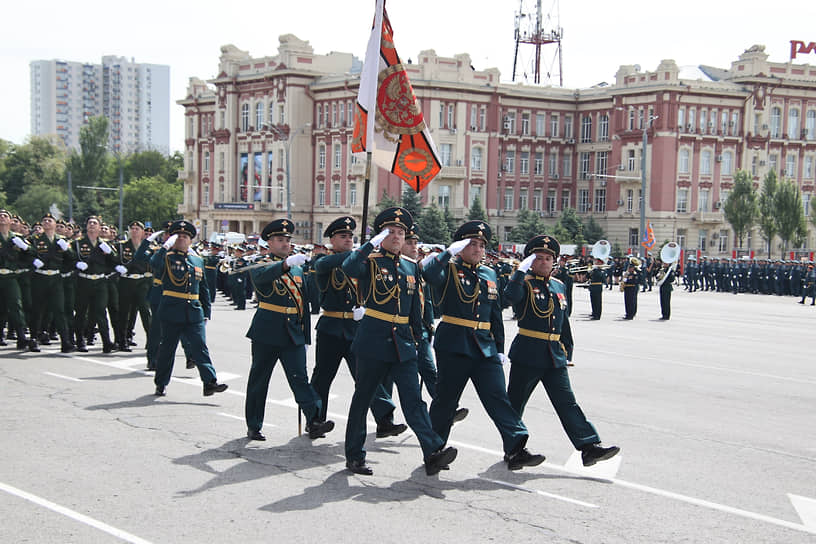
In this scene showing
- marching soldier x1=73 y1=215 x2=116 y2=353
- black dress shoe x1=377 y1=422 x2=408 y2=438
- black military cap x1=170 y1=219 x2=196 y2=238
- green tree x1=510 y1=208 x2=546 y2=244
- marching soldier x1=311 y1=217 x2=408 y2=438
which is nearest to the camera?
marching soldier x1=311 y1=217 x2=408 y2=438

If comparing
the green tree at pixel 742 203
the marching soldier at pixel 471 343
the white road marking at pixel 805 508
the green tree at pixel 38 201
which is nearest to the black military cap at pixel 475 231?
the marching soldier at pixel 471 343

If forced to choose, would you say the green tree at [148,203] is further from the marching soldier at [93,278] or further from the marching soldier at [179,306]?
the marching soldier at [179,306]

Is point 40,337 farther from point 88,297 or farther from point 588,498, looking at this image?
point 588,498

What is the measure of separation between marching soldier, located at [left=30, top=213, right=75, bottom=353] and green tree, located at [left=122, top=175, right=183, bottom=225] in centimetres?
8552

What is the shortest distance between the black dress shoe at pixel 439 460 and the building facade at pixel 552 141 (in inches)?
2359

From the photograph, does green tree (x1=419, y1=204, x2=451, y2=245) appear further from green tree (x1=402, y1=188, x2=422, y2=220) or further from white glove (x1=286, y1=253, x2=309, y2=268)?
white glove (x1=286, y1=253, x2=309, y2=268)

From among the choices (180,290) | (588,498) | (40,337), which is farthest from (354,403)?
(40,337)

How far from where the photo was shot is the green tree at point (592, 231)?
6796cm

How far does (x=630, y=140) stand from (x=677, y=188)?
5232 millimetres

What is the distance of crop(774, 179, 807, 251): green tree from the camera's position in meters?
62.9

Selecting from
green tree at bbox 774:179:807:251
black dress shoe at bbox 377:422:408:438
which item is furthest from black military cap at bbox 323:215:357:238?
green tree at bbox 774:179:807:251

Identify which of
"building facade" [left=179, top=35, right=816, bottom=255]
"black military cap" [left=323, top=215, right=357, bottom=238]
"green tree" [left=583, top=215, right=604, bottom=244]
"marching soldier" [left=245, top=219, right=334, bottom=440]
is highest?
"building facade" [left=179, top=35, right=816, bottom=255]

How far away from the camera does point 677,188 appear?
69.4m

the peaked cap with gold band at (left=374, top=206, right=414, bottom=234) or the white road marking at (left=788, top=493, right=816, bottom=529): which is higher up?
the peaked cap with gold band at (left=374, top=206, right=414, bottom=234)
